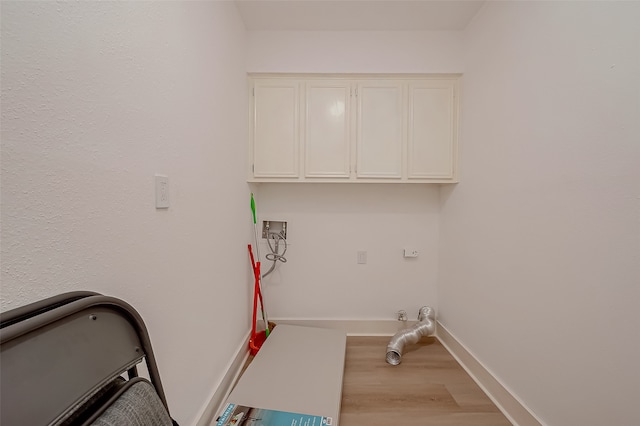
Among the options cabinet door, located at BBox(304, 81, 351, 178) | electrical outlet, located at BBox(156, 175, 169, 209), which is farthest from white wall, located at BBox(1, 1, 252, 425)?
cabinet door, located at BBox(304, 81, 351, 178)

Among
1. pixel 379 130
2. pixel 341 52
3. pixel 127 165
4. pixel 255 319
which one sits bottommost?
pixel 255 319

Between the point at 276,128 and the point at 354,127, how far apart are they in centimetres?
67

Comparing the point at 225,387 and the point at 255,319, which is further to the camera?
the point at 255,319

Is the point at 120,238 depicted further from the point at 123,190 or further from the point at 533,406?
the point at 533,406

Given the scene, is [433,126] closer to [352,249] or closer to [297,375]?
[352,249]

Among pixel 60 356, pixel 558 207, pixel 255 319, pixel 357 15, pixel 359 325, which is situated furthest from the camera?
pixel 359 325

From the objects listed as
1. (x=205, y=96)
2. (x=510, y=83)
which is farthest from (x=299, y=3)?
(x=510, y=83)

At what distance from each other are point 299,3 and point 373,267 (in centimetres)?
225

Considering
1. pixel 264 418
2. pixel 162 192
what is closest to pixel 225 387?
pixel 264 418

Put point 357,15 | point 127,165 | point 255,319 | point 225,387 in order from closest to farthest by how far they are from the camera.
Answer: point 127,165 → point 225,387 → point 357,15 → point 255,319

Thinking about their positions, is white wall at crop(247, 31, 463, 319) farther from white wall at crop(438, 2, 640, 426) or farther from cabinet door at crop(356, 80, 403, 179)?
white wall at crop(438, 2, 640, 426)

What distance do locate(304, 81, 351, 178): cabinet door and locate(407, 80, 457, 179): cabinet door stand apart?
0.55 meters

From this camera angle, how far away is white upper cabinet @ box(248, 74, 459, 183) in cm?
216

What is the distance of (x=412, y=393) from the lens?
66.1 inches
